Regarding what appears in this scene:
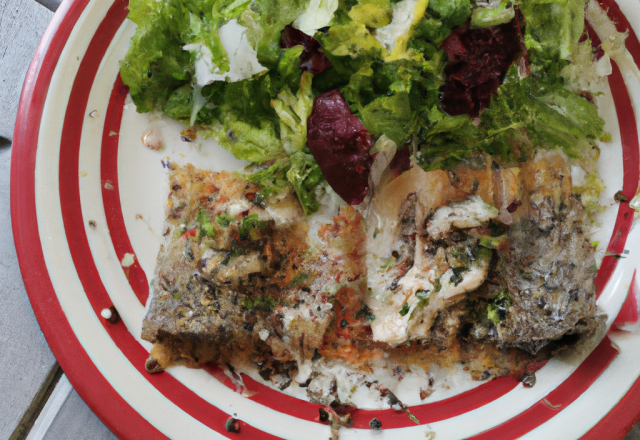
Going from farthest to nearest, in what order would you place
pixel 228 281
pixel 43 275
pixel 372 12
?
pixel 43 275 → pixel 228 281 → pixel 372 12

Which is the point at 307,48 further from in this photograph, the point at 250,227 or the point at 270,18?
the point at 250,227

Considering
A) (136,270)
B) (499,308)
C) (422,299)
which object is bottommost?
(499,308)

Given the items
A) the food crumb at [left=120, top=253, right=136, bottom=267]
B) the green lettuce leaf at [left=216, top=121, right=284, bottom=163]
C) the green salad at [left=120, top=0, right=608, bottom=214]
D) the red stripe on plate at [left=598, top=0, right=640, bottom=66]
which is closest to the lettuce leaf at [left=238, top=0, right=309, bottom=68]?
the green salad at [left=120, top=0, right=608, bottom=214]

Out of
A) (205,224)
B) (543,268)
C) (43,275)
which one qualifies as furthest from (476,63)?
(43,275)

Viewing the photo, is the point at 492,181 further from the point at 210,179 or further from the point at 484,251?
the point at 210,179

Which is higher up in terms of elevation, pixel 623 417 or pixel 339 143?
pixel 339 143

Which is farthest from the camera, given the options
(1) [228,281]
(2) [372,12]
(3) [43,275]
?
(3) [43,275]

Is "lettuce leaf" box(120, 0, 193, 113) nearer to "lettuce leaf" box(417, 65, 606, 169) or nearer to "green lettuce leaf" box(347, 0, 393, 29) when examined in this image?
"green lettuce leaf" box(347, 0, 393, 29)

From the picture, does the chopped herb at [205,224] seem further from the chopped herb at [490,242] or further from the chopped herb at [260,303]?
the chopped herb at [490,242]
